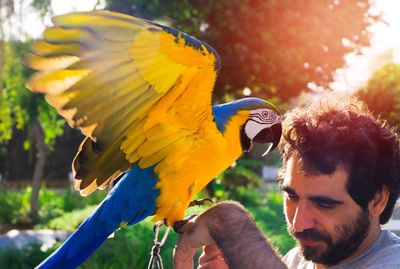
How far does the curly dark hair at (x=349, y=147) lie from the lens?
49.7 inches

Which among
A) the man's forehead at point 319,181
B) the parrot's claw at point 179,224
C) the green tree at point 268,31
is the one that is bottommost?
the green tree at point 268,31

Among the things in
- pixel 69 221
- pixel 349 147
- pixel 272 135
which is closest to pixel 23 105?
pixel 69 221

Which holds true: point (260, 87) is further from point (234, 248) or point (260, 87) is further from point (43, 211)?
point (234, 248)

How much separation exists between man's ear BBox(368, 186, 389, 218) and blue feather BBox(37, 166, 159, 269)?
49cm

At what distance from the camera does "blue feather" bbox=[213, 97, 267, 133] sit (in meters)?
1.51

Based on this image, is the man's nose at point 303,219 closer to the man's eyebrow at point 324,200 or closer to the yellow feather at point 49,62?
the man's eyebrow at point 324,200

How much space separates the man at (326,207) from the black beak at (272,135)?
8 cm

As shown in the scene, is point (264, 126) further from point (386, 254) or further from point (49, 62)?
point (49, 62)

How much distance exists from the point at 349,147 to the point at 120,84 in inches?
19.2

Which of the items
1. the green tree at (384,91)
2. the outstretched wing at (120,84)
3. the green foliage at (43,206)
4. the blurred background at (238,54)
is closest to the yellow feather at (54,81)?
the outstretched wing at (120,84)

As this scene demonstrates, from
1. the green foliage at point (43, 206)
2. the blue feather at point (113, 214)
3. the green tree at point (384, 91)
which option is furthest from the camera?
the green tree at point (384, 91)

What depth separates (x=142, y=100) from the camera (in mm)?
1296

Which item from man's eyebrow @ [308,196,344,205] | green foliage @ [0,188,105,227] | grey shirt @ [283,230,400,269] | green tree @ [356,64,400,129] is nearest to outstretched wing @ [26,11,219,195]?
man's eyebrow @ [308,196,344,205]

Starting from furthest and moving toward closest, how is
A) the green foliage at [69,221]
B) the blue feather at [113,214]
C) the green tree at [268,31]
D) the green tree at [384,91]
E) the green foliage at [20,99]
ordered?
the green tree at [384,91] < the green foliage at [20,99] < the green tree at [268,31] < the green foliage at [69,221] < the blue feather at [113,214]
